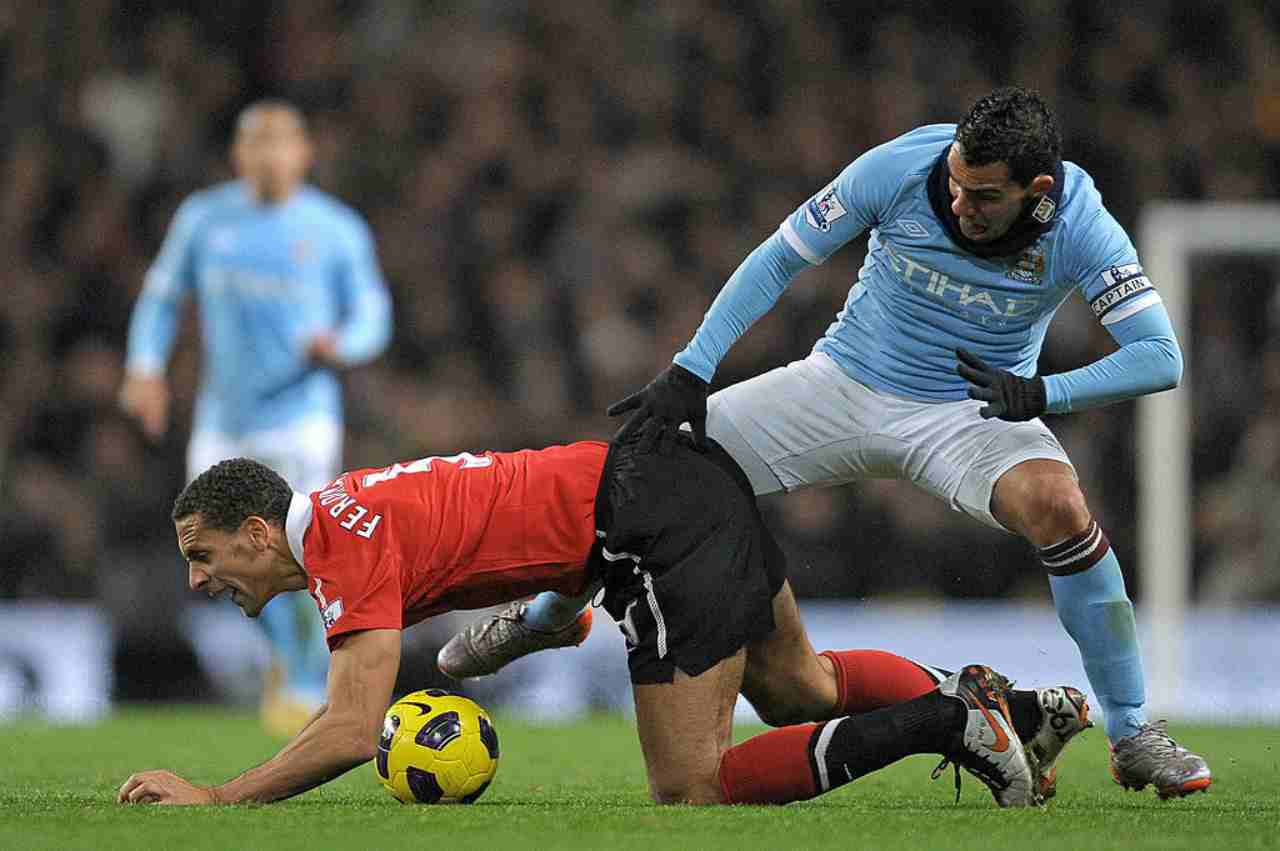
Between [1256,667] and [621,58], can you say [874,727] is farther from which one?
[621,58]

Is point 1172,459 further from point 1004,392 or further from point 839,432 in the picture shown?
point 1004,392

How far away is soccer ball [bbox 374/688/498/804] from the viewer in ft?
17.5

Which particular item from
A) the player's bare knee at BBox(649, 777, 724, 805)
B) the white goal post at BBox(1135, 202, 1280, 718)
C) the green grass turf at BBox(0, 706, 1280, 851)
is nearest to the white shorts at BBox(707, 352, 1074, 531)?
the green grass turf at BBox(0, 706, 1280, 851)

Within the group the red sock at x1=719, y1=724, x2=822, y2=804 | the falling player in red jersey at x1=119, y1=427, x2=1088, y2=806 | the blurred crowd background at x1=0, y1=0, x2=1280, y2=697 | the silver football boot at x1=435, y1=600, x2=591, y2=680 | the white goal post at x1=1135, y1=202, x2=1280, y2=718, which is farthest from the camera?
the blurred crowd background at x1=0, y1=0, x2=1280, y2=697

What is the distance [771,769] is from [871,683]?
33.9 inches

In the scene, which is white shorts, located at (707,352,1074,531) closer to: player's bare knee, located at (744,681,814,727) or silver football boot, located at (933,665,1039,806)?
player's bare knee, located at (744,681,814,727)

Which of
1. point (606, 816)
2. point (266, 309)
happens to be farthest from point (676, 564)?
point (266, 309)

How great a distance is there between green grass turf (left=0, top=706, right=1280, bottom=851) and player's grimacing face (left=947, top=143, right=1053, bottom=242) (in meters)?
1.50

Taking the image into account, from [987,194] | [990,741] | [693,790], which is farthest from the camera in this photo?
[987,194]

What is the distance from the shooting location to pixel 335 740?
15.7ft

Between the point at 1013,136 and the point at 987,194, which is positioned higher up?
the point at 1013,136

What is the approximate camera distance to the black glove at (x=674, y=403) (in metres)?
5.46

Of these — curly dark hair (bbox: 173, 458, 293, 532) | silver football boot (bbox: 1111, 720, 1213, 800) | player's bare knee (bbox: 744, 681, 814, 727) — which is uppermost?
curly dark hair (bbox: 173, 458, 293, 532)

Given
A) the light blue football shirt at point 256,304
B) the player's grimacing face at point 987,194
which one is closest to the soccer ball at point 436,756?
the player's grimacing face at point 987,194
